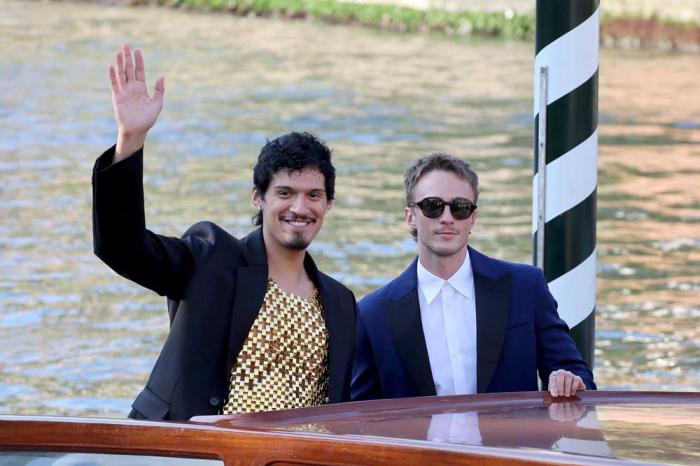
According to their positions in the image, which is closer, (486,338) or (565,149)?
(486,338)

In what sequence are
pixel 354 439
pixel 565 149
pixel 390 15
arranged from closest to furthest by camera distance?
pixel 354 439, pixel 565 149, pixel 390 15

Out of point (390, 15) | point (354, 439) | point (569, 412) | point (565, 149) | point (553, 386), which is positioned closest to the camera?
point (354, 439)

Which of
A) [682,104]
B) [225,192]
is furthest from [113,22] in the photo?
[225,192]

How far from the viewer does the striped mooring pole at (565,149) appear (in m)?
5.77

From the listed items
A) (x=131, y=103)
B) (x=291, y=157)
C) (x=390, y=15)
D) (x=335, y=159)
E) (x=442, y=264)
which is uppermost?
(x=131, y=103)

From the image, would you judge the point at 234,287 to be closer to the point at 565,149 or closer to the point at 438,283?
the point at 438,283

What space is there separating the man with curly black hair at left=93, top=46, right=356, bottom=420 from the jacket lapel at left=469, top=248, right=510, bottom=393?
0.42 m

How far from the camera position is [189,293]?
4125 millimetres

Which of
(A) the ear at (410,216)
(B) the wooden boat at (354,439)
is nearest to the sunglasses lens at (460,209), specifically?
(A) the ear at (410,216)

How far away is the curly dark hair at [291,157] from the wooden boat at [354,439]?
1.19m

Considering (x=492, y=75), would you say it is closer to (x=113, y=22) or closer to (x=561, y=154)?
(x=113, y=22)

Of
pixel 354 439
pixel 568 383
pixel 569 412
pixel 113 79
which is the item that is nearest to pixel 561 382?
pixel 568 383

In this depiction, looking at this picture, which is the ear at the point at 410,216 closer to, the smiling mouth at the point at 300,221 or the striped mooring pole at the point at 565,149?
the smiling mouth at the point at 300,221

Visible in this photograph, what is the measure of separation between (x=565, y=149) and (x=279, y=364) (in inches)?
82.5
